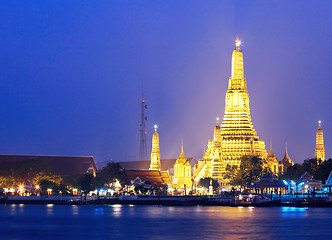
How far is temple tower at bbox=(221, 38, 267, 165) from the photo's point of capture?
548 feet

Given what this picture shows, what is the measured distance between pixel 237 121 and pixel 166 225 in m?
85.9

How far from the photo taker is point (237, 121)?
554 ft

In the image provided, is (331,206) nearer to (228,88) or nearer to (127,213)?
(127,213)

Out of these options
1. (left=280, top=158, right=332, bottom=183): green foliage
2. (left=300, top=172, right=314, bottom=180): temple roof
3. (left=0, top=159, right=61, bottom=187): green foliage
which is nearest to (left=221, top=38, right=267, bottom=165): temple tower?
(left=280, top=158, right=332, bottom=183): green foliage

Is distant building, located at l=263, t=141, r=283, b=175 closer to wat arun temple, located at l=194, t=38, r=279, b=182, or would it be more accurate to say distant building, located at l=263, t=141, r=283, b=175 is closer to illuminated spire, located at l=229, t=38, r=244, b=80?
wat arun temple, located at l=194, t=38, r=279, b=182

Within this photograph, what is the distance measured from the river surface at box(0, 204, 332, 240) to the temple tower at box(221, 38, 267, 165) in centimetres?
6318

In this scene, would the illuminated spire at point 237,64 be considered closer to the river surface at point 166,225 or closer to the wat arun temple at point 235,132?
the wat arun temple at point 235,132

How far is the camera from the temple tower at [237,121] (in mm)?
167000

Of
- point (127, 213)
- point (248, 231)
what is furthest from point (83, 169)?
point (248, 231)

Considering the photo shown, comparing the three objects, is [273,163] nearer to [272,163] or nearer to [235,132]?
[272,163]

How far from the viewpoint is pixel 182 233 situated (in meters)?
76.1

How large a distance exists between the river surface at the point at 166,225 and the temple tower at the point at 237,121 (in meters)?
63.2

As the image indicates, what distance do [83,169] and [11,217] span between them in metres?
77.9

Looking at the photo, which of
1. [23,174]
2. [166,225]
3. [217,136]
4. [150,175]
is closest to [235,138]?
[217,136]
